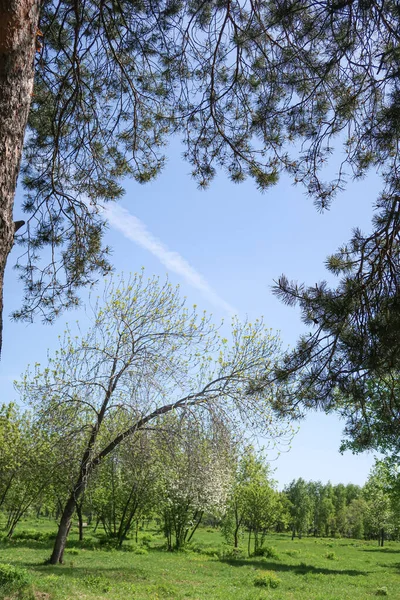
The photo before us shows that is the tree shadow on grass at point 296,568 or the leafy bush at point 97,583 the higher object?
the tree shadow on grass at point 296,568

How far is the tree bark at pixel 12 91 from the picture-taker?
274 cm

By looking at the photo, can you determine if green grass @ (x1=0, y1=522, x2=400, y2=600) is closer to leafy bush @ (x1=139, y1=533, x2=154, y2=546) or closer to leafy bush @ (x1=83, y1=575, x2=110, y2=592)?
leafy bush @ (x1=83, y1=575, x2=110, y2=592)

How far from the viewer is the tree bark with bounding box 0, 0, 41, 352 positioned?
8.98ft

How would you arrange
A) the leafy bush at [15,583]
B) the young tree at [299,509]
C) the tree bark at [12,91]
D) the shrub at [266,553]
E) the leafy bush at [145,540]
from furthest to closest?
the young tree at [299,509] < the leafy bush at [145,540] < the shrub at [266,553] < the leafy bush at [15,583] < the tree bark at [12,91]

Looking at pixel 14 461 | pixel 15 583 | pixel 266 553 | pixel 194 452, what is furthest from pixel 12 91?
pixel 266 553

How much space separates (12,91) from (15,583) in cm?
1004

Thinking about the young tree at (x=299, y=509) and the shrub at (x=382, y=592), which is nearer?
the shrub at (x=382, y=592)

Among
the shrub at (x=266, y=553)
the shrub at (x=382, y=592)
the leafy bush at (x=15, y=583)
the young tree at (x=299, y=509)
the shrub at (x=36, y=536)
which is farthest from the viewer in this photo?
the young tree at (x=299, y=509)

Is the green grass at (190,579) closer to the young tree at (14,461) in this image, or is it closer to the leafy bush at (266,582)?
the leafy bush at (266,582)

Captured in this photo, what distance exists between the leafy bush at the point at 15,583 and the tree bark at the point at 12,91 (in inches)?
359

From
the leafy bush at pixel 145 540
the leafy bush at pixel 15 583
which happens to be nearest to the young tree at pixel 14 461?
the leafy bush at pixel 145 540

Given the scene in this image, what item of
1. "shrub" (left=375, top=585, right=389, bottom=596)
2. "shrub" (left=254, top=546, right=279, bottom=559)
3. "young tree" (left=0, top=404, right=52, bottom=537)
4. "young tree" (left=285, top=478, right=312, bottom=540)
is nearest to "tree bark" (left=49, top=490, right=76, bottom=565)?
"young tree" (left=0, top=404, right=52, bottom=537)

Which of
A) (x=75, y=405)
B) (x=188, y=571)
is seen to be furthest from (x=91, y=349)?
(x=188, y=571)

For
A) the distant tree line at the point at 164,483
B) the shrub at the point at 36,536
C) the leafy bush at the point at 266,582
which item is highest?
the distant tree line at the point at 164,483
